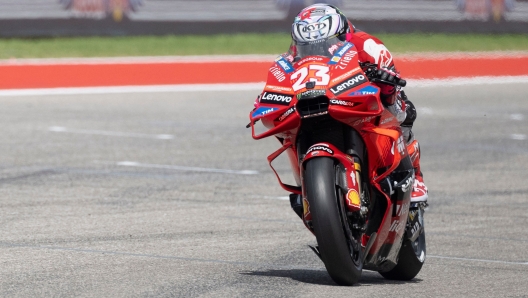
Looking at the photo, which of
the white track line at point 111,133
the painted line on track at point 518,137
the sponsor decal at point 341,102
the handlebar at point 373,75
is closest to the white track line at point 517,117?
the painted line on track at point 518,137

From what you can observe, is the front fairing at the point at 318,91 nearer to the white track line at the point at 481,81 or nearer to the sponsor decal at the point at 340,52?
the sponsor decal at the point at 340,52

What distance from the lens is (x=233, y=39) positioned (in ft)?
80.5

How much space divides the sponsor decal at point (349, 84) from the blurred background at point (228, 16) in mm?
17320

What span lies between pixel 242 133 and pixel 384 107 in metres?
8.13

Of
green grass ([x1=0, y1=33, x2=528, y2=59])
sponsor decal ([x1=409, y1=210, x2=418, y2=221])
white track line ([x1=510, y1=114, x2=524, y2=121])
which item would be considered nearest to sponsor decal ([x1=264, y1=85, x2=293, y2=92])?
sponsor decal ([x1=409, y1=210, x2=418, y2=221])

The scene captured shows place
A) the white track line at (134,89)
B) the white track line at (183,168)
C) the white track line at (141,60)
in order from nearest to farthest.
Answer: the white track line at (183,168), the white track line at (134,89), the white track line at (141,60)

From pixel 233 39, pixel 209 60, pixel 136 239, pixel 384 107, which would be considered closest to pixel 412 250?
pixel 384 107

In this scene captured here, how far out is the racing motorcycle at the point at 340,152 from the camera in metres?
5.25

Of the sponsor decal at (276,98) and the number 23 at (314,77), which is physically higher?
the number 23 at (314,77)

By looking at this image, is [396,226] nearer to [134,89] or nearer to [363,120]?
[363,120]

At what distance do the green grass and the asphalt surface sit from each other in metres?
5.94

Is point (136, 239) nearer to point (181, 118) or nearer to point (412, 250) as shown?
point (412, 250)

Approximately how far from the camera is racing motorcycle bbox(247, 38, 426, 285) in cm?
525

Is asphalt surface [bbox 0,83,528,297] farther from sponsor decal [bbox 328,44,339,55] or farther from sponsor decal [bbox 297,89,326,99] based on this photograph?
sponsor decal [bbox 328,44,339,55]
